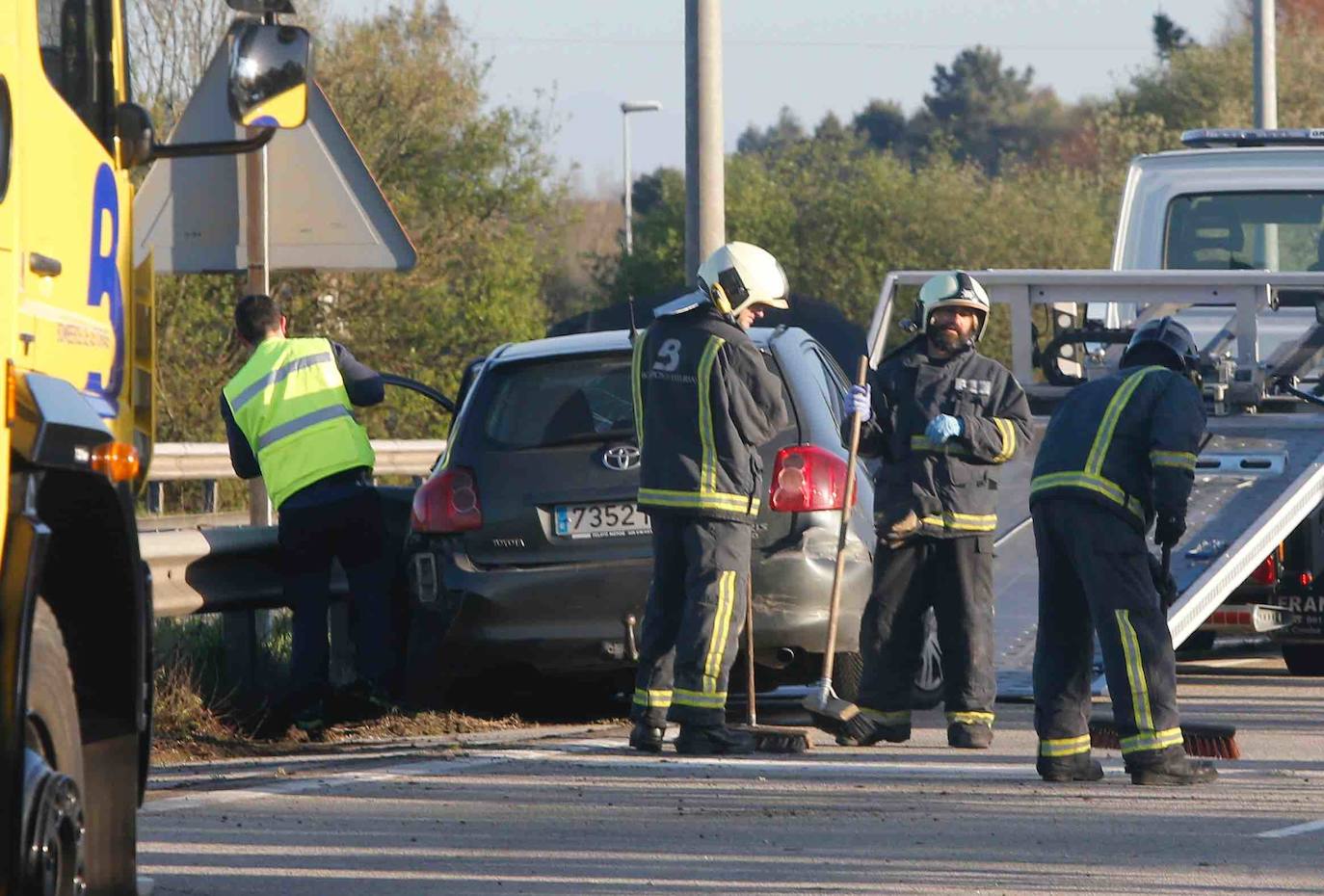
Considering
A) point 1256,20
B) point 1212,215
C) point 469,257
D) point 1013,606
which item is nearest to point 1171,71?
point 469,257

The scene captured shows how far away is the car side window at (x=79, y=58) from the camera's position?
507 centimetres

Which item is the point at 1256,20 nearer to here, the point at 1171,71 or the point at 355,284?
the point at 355,284

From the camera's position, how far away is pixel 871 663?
358 inches

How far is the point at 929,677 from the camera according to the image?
32.6 ft

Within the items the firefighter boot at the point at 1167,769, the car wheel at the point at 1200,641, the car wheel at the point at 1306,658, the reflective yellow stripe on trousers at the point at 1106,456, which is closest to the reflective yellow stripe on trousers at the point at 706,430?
the reflective yellow stripe on trousers at the point at 1106,456

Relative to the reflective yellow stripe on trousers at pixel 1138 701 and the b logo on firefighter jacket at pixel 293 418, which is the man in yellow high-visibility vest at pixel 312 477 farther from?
the reflective yellow stripe on trousers at pixel 1138 701

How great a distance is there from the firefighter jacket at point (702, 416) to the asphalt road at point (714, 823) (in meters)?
0.94

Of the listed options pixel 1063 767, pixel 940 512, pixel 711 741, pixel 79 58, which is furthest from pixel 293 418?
pixel 79 58

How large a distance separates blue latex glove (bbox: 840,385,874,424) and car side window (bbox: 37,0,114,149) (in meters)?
4.09

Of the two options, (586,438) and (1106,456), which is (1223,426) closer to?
(1106,456)

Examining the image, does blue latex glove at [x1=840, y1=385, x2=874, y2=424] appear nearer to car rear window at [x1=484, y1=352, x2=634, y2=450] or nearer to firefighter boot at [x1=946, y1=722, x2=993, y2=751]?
car rear window at [x1=484, y1=352, x2=634, y2=450]

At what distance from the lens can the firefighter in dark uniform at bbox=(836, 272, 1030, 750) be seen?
9086mm

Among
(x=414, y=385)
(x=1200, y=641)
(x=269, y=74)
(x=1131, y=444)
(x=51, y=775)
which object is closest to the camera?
(x=51, y=775)

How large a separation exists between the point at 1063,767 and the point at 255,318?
144 inches
